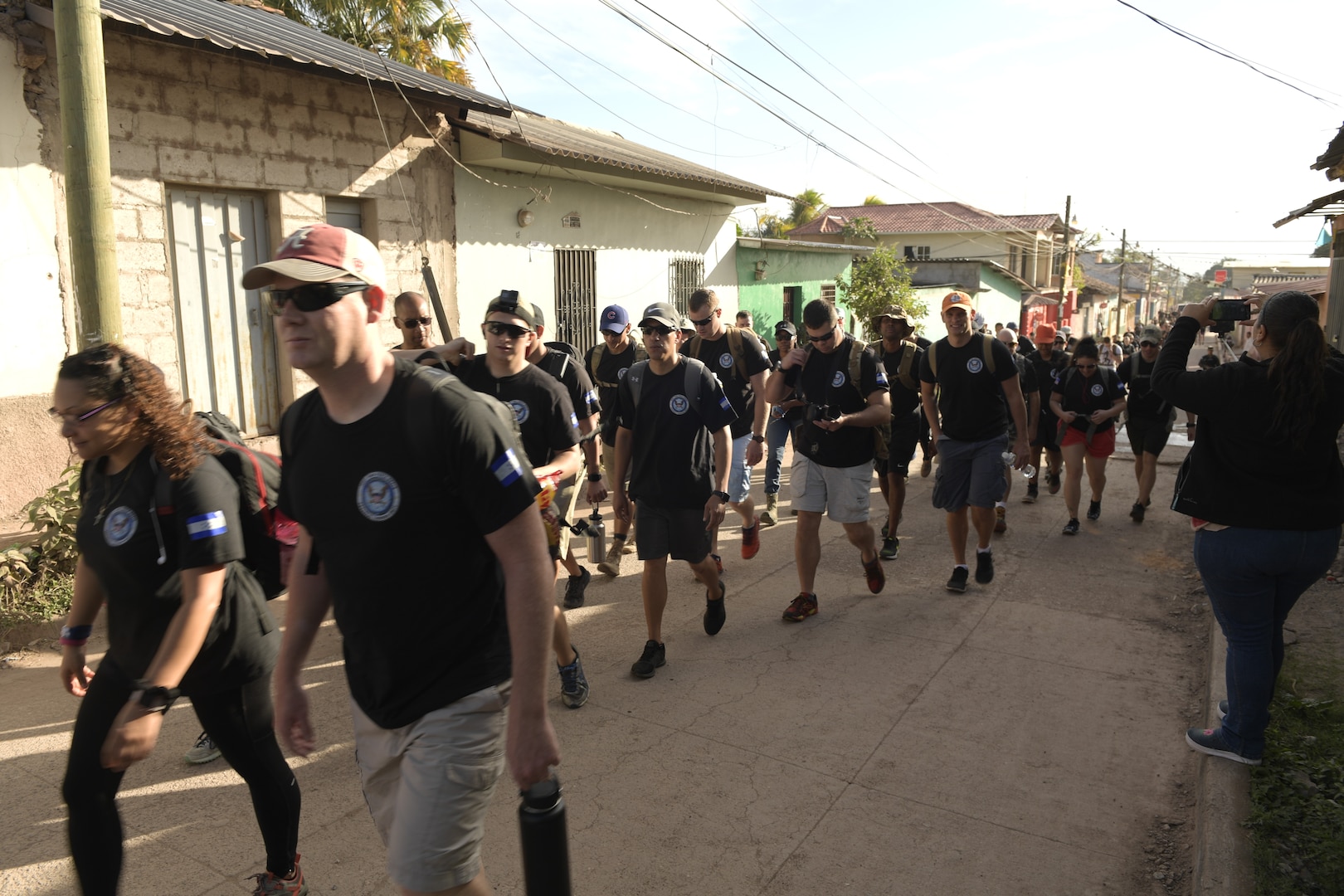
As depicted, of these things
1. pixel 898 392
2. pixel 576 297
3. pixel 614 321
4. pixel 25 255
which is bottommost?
pixel 898 392

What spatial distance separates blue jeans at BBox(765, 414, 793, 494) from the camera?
8.58 meters

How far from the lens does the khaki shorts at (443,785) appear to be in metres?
2.04

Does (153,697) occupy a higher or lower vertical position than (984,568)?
higher

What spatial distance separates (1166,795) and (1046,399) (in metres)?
6.49

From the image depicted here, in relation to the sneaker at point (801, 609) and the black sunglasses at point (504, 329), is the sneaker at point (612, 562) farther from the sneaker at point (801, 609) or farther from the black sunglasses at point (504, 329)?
the black sunglasses at point (504, 329)

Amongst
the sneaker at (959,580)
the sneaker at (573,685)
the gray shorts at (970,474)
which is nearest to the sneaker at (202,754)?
the sneaker at (573,685)

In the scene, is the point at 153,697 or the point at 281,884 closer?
the point at 153,697

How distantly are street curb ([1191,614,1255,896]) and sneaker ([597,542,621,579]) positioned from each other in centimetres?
391

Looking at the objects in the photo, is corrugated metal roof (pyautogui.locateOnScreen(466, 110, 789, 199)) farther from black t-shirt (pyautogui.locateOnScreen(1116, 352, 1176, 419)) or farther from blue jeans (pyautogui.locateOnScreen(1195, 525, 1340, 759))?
blue jeans (pyautogui.locateOnScreen(1195, 525, 1340, 759))

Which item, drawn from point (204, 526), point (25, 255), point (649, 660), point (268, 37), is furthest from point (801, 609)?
point (268, 37)

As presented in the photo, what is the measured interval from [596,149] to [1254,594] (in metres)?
11.1

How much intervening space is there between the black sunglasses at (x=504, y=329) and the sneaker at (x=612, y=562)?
2.61 m

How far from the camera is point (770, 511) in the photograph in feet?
28.6

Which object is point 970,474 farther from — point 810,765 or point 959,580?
point 810,765
